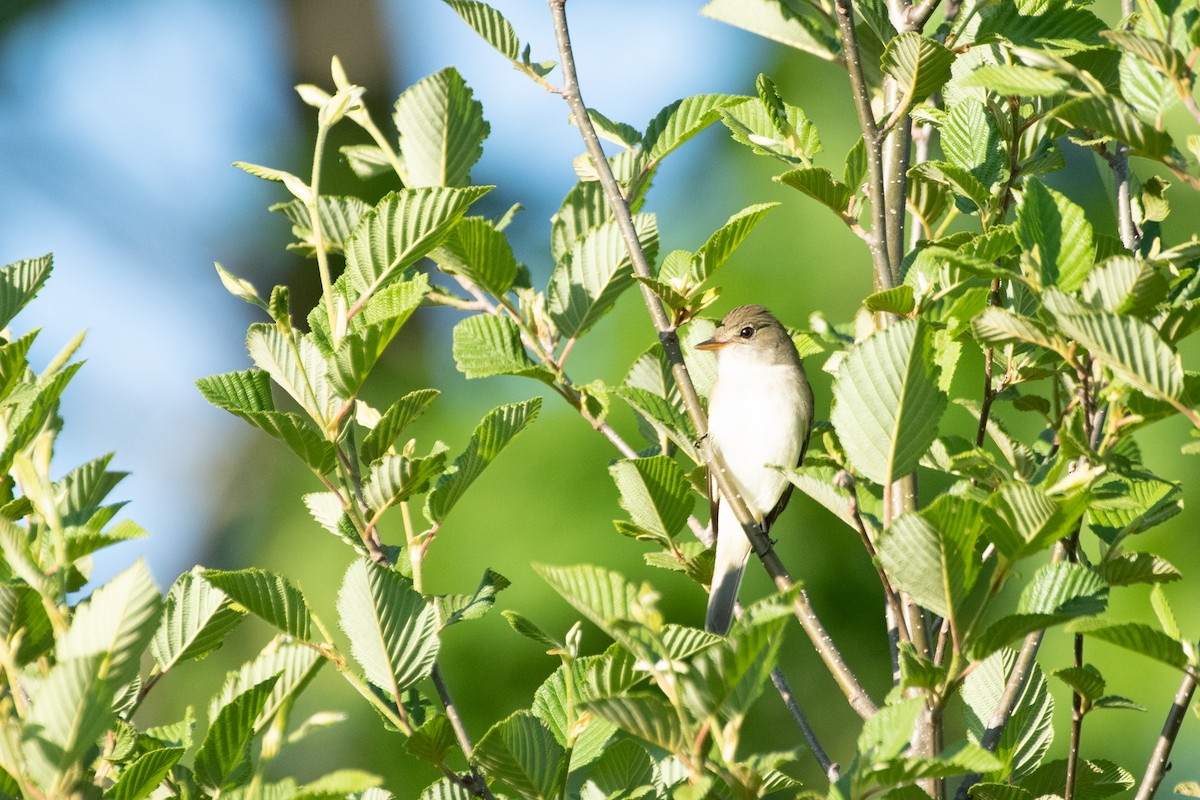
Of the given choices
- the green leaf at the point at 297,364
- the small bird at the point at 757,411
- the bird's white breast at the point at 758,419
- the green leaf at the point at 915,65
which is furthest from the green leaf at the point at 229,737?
the bird's white breast at the point at 758,419

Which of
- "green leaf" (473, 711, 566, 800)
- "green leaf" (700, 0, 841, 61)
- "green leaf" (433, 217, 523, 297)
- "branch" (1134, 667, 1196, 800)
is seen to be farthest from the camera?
"green leaf" (700, 0, 841, 61)

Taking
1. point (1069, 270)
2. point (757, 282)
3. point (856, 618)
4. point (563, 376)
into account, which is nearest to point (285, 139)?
point (757, 282)

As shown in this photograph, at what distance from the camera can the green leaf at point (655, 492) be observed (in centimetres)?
196

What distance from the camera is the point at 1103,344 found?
1.31 m

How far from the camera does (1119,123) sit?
139 centimetres

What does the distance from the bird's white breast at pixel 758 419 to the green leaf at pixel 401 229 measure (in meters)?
2.83

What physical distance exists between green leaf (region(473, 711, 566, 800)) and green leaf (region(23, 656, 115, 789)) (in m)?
0.46

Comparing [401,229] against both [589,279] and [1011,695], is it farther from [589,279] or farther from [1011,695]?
[1011,695]

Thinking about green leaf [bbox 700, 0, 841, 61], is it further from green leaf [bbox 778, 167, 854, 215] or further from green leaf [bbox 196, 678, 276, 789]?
green leaf [bbox 196, 678, 276, 789]

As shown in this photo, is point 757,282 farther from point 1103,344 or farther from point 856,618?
point 1103,344

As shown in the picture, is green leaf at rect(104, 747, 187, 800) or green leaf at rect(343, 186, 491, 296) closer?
green leaf at rect(104, 747, 187, 800)

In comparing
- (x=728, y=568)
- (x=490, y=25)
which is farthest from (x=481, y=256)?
(x=728, y=568)

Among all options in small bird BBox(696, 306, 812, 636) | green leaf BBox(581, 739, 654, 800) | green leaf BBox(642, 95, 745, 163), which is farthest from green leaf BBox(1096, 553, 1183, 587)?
small bird BBox(696, 306, 812, 636)

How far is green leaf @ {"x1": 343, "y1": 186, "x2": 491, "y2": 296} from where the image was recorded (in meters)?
1.61
